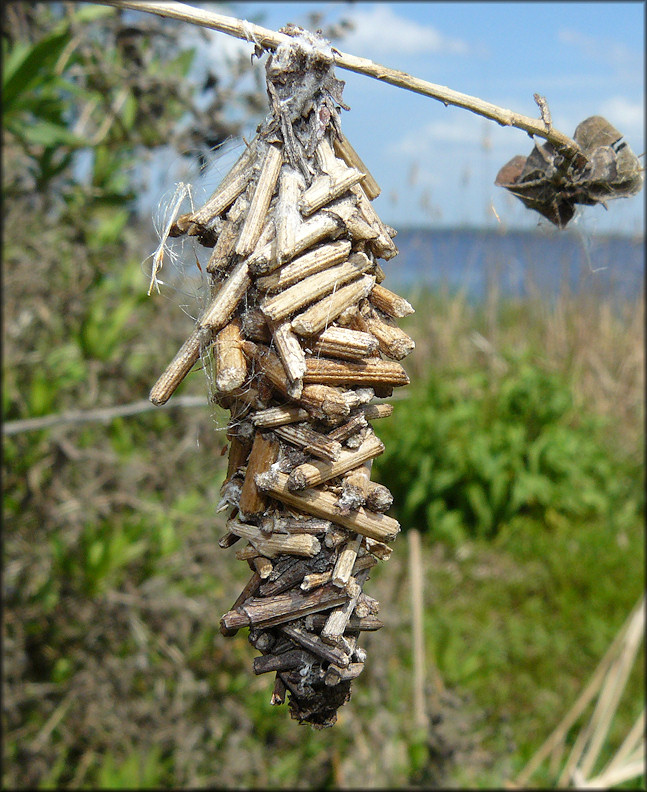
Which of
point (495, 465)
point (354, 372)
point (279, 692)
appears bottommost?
point (495, 465)

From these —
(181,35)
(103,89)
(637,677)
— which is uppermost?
(181,35)

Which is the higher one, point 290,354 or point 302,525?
point 290,354

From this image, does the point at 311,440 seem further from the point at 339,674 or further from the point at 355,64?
the point at 355,64

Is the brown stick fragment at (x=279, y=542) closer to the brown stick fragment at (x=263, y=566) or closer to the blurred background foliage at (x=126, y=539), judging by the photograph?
the brown stick fragment at (x=263, y=566)

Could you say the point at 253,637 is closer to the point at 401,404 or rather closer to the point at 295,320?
the point at 295,320

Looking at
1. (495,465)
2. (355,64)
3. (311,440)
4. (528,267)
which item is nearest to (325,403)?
(311,440)

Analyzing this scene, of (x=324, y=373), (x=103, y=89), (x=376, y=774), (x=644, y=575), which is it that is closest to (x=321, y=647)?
(x=324, y=373)
